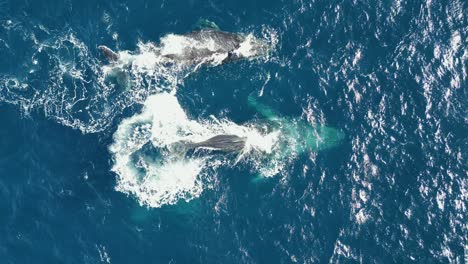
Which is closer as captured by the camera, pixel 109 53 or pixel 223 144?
pixel 223 144

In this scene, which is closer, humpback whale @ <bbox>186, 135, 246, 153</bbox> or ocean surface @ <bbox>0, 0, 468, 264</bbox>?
ocean surface @ <bbox>0, 0, 468, 264</bbox>

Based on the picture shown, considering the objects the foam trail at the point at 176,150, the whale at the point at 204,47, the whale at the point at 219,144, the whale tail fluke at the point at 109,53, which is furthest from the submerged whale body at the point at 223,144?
the whale tail fluke at the point at 109,53

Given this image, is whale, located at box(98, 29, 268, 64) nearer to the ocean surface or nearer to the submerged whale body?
the ocean surface

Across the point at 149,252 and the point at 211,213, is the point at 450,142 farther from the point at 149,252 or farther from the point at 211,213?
the point at 149,252

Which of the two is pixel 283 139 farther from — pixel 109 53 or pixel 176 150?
pixel 109 53

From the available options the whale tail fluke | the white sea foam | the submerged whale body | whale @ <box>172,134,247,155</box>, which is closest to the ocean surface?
the white sea foam

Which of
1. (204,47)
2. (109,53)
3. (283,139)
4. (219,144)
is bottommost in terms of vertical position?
(219,144)

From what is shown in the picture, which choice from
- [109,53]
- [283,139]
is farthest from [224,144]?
[109,53]
